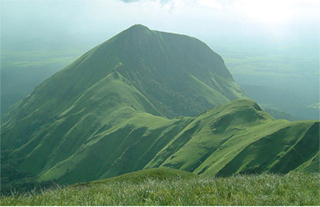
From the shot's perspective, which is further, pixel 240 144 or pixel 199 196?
pixel 240 144

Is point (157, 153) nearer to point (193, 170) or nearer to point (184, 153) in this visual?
point (184, 153)

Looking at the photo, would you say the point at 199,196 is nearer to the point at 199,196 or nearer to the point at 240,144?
the point at 199,196

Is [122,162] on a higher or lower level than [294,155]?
lower

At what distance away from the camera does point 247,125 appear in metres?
162

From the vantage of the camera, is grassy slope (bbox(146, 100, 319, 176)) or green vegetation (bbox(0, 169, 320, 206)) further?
grassy slope (bbox(146, 100, 319, 176))

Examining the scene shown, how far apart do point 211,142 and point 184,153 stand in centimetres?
1559

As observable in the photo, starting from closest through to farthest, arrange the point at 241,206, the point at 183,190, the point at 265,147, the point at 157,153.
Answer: the point at 241,206
the point at 183,190
the point at 265,147
the point at 157,153

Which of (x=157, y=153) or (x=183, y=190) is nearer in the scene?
(x=183, y=190)

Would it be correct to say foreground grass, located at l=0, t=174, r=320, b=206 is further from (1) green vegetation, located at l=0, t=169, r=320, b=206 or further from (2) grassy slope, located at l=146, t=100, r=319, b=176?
(2) grassy slope, located at l=146, t=100, r=319, b=176

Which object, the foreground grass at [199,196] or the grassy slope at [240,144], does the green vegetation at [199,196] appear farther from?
the grassy slope at [240,144]

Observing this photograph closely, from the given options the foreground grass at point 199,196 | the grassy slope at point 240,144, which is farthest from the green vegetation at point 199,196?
the grassy slope at point 240,144

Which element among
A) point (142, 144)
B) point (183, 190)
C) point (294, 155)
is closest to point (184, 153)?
point (142, 144)

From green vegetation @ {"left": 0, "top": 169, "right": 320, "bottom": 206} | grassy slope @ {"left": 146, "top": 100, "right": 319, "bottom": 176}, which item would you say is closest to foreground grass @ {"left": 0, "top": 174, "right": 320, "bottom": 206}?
green vegetation @ {"left": 0, "top": 169, "right": 320, "bottom": 206}

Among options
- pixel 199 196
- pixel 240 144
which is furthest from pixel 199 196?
pixel 240 144
